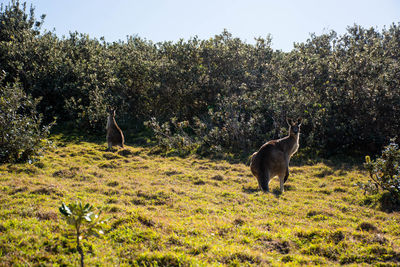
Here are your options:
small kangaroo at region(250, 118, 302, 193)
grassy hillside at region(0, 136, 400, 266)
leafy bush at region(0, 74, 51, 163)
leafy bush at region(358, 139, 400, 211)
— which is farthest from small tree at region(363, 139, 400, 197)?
leafy bush at region(0, 74, 51, 163)

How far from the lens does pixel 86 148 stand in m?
15.1

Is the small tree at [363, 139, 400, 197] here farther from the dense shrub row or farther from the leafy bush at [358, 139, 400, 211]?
the dense shrub row

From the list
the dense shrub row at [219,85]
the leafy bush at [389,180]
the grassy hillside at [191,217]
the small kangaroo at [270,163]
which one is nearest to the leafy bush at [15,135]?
the grassy hillside at [191,217]

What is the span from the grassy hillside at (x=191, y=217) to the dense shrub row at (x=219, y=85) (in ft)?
11.6

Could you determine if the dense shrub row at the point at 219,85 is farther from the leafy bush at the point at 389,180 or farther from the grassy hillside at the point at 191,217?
the leafy bush at the point at 389,180

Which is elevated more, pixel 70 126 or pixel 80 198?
pixel 70 126

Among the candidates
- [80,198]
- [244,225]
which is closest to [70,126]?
[80,198]

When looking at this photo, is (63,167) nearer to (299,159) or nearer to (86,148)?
(86,148)

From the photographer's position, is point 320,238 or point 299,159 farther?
point 299,159

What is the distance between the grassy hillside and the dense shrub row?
3535mm

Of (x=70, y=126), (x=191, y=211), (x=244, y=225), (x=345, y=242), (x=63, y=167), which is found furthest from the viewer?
(x=70, y=126)

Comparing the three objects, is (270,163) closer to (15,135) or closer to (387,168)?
(387,168)

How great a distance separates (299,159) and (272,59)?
9.08 m

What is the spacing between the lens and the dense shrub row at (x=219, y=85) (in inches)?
583
